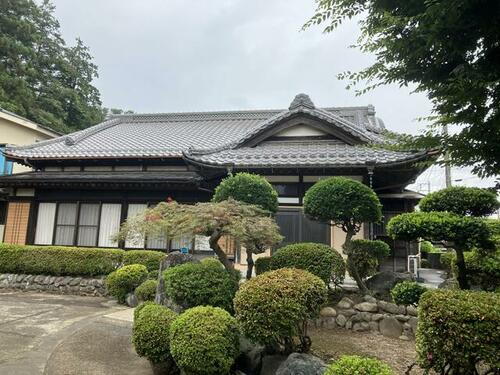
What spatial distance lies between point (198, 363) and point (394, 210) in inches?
329

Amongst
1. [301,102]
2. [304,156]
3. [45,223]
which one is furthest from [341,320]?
[45,223]

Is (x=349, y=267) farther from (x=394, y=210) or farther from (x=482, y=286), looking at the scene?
(x=394, y=210)

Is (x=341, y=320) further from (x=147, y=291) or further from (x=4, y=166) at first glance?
(x=4, y=166)

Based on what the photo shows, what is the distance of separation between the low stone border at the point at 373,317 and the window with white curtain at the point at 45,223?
1065 centimetres

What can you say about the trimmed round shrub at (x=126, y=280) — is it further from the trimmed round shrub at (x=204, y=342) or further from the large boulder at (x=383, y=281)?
the large boulder at (x=383, y=281)

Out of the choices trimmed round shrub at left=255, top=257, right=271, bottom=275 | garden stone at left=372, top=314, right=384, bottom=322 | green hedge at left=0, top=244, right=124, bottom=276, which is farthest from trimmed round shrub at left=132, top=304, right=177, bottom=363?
green hedge at left=0, top=244, right=124, bottom=276

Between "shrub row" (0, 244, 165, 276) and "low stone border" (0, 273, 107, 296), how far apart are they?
16 centimetres

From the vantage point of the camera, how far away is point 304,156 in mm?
9859

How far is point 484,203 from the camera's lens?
545 centimetres

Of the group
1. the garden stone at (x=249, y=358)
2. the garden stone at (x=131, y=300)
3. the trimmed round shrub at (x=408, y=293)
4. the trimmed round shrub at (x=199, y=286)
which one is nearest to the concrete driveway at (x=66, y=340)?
the garden stone at (x=131, y=300)

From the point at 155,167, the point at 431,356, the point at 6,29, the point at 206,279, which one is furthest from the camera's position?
the point at 6,29

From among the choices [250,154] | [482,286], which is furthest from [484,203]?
[250,154]

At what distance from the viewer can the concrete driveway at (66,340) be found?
470cm

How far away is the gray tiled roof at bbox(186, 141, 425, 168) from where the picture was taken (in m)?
9.08
